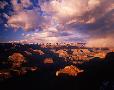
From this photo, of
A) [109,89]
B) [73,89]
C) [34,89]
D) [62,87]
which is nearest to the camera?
[109,89]

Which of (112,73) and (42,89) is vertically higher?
(112,73)

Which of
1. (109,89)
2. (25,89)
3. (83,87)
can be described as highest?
(109,89)

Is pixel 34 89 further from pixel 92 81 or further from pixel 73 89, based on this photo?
pixel 92 81

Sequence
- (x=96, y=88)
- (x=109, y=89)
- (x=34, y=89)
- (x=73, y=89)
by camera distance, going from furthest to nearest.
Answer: (x=34, y=89)
(x=73, y=89)
(x=96, y=88)
(x=109, y=89)

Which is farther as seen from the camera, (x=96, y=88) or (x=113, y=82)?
(x=96, y=88)

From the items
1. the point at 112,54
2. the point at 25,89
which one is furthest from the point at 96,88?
the point at 25,89

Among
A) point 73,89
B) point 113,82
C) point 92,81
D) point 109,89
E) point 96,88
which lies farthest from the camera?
point 73,89

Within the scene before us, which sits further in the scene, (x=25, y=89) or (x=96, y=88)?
(x=25, y=89)

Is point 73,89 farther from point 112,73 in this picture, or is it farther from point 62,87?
point 112,73

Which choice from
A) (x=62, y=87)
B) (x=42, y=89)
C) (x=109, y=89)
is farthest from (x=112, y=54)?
(x=109, y=89)
